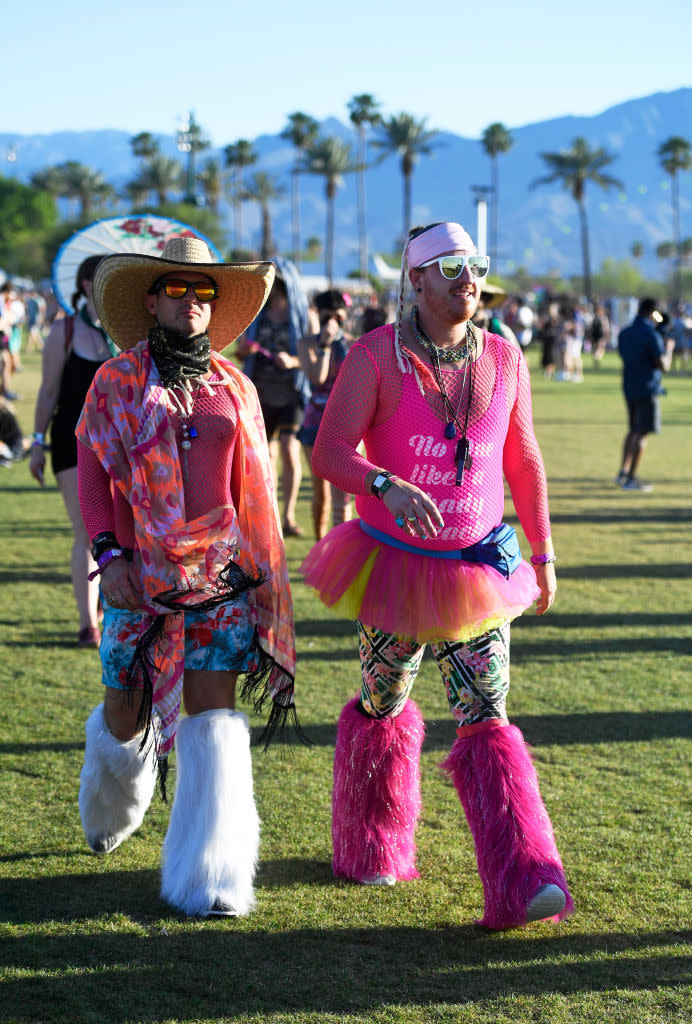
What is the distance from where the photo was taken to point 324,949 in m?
3.51

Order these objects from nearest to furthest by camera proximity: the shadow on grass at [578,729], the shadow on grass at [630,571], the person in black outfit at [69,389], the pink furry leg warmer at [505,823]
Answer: the pink furry leg warmer at [505,823] < the shadow on grass at [578,729] < the person in black outfit at [69,389] < the shadow on grass at [630,571]

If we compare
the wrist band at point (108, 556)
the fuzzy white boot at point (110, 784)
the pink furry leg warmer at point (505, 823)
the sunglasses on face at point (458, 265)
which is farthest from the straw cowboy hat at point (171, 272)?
the pink furry leg warmer at point (505, 823)

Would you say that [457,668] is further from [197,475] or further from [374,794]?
[197,475]

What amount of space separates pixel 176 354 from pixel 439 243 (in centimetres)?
92

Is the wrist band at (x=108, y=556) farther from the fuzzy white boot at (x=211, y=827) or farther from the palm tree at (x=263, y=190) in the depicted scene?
the palm tree at (x=263, y=190)

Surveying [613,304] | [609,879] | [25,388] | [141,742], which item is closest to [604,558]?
[609,879]

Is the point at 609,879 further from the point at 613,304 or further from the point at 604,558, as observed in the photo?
the point at 613,304

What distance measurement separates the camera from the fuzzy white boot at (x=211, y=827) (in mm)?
3666

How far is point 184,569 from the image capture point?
3.70 m

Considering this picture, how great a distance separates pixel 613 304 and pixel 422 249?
5310cm

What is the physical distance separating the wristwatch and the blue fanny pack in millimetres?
363

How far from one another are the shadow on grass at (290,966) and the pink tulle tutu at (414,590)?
96 centimetres

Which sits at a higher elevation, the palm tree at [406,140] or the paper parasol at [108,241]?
the palm tree at [406,140]

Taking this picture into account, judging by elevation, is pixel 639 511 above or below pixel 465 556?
below
